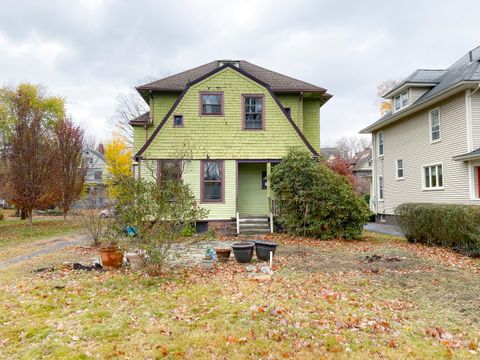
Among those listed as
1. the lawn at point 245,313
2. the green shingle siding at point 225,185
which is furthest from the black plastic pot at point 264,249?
the green shingle siding at point 225,185

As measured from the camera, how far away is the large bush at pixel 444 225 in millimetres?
9516

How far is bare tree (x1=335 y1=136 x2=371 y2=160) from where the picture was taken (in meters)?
58.8

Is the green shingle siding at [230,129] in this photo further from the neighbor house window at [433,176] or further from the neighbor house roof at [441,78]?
the neighbor house window at [433,176]

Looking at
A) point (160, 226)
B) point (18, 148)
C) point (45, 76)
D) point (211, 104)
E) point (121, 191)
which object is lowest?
point (160, 226)

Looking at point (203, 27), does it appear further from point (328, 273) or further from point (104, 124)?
point (104, 124)

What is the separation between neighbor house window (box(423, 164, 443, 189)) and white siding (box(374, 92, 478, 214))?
0.81ft

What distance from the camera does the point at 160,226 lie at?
6.68 meters

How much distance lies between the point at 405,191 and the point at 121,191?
688 inches

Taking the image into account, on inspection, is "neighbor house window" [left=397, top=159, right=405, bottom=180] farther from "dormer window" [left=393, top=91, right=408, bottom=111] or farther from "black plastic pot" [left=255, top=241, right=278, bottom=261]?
"black plastic pot" [left=255, top=241, right=278, bottom=261]

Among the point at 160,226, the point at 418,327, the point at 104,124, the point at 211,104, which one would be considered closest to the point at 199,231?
the point at 211,104

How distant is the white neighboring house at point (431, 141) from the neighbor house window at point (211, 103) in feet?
34.4

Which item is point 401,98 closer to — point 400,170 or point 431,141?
point 431,141

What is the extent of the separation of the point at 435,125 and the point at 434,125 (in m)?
0.08

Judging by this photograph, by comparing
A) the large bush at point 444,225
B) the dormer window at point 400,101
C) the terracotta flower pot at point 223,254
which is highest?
the dormer window at point 400,101
